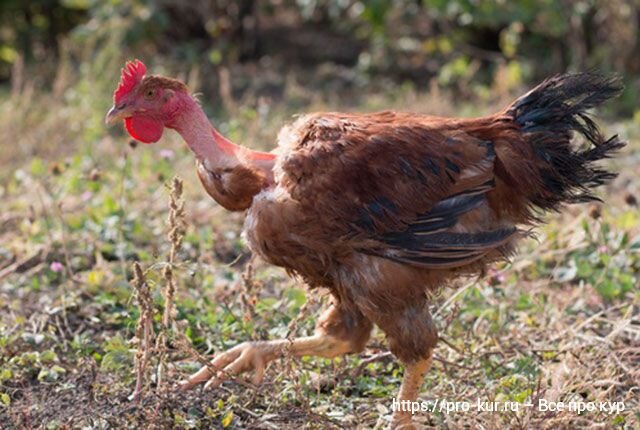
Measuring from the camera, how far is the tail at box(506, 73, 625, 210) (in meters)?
4.38

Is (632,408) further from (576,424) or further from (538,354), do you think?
(538,354)

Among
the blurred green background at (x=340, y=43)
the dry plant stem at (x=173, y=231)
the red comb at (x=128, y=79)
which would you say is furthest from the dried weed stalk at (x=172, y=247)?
the blurred green background at (x=340, y=43)

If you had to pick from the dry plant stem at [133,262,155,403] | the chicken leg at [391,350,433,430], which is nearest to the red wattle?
the dry plant stem at [133,262,155,403]

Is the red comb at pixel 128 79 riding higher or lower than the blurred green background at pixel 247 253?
higher

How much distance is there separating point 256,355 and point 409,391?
70 cm

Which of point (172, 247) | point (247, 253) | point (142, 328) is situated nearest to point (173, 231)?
point (172, 247)

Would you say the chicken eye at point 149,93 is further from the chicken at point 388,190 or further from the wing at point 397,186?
the wing at point 397,186

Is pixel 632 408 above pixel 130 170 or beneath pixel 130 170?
beneath

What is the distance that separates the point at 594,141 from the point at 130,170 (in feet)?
12.8

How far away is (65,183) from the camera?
664 centimetres

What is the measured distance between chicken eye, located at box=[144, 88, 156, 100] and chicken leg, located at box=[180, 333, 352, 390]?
1.21 m

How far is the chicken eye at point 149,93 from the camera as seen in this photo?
14.3 feet

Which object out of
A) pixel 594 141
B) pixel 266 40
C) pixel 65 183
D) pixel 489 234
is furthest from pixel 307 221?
pixel 266 40

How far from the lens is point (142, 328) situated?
4.11 meters
